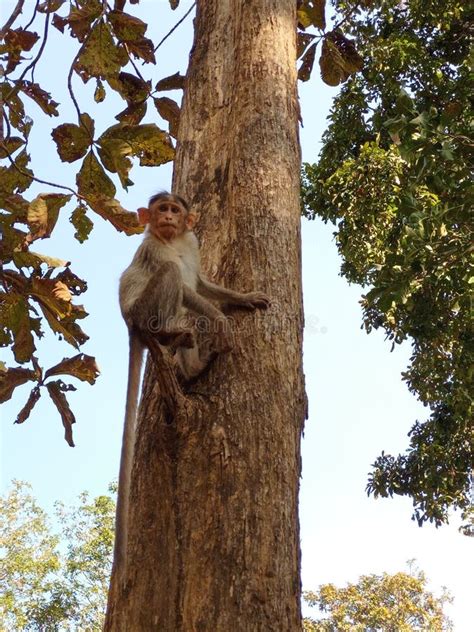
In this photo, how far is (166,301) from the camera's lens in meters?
3.74

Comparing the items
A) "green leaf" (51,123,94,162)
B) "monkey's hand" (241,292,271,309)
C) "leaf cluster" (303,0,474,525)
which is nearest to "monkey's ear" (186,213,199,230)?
"monkey's hand" (241,292,271,309)

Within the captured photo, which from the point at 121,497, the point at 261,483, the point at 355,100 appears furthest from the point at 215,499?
the point at 355,100

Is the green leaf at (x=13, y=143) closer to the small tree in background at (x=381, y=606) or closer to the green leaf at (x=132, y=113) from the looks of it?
the green leaf at (x=132, y=113)

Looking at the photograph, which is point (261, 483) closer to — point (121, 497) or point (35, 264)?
point (121, 497)

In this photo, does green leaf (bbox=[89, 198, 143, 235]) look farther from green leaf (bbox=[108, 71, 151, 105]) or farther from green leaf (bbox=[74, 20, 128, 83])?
green leaf (bbox=[108, 71, 151, 105])

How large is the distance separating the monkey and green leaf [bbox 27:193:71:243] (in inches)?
21.7

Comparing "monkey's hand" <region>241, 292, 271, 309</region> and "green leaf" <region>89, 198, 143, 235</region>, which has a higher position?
"green leaf" <region>89, 198, 143, 235</region>

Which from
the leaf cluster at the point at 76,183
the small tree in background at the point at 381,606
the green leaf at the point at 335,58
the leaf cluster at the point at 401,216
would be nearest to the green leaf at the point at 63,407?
the leaf cluster at the point at 76,183

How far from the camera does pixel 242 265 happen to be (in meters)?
2.79

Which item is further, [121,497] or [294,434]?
[121,497]

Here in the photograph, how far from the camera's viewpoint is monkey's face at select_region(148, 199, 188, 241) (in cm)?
383

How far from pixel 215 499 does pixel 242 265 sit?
3.12ft

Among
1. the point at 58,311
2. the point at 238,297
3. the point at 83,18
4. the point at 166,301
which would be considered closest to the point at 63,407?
the point at 58,311

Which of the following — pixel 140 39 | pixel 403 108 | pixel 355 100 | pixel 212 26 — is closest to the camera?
pixel 212 26
